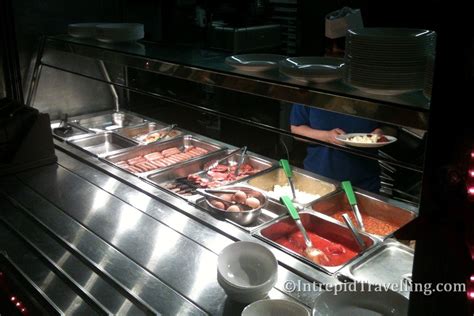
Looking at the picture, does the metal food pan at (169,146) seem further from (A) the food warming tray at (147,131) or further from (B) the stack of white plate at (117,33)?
(B) the stack of white plate at (117,33)

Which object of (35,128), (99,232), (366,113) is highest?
(366,113)

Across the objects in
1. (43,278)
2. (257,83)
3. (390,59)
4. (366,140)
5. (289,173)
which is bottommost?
(43,278)

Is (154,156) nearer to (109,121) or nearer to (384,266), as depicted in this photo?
(109,121)

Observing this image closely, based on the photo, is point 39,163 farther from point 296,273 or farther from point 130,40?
point 296,273

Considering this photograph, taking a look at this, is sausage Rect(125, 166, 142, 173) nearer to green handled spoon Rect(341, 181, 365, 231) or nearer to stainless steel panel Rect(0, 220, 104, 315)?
stainless steel panel Rect(0, 220, 104, 315)

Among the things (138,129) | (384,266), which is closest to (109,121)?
(138,129)

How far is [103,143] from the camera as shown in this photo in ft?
8.73

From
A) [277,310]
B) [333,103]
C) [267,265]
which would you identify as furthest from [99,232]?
[333,103]

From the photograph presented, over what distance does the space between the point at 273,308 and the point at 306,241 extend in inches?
17.4

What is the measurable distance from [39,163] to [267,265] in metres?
1.37

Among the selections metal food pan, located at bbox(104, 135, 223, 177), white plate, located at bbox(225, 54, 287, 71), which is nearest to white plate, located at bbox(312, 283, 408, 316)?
white plate, located at bbox(225, 54, 287, 71)

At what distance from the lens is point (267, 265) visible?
1336 millimetres

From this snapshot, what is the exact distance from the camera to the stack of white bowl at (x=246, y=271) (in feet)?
4.11

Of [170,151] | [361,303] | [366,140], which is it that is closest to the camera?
[361,303]
